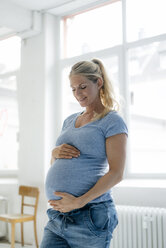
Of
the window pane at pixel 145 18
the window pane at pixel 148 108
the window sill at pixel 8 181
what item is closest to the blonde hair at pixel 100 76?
Answer: the window pane at pixel 148 108

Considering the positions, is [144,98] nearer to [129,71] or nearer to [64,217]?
[129,71]

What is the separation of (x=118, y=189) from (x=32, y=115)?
49.0 inches

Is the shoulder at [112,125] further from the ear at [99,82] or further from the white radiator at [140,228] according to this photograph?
the white radiator at [140,228]

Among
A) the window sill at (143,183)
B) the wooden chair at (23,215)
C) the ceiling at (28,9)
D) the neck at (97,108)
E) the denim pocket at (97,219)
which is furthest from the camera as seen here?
the ceiling at (28,9)

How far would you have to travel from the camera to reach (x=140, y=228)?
2.54 metres

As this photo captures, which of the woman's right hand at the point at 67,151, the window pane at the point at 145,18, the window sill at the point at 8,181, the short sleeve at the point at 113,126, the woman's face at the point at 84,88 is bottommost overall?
the window sill at the point at 8,181

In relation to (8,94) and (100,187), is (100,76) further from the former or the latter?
(8,94)

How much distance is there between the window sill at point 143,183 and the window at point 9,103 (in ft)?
5.55

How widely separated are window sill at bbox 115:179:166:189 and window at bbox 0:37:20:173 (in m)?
1.69

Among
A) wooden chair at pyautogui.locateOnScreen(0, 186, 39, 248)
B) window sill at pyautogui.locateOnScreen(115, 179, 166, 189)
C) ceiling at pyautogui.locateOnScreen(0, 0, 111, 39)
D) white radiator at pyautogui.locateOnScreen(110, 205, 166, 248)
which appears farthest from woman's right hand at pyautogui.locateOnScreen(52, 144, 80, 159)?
ceiling at pyautogui.locateOnScreen(0, 0, 111, 39)

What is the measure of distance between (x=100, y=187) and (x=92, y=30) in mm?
2521

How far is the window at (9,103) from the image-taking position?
4.09 metres

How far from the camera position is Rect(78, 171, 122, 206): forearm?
1.19 m

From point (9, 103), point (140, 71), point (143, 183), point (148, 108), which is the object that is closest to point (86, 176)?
point (143, 183)
